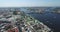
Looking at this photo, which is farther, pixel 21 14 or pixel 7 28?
pixel 21 14

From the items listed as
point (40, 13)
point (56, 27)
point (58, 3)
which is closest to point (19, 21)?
point (40, 13)

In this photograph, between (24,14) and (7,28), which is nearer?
(7,28)

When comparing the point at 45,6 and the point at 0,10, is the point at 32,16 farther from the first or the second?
the point at 0,10

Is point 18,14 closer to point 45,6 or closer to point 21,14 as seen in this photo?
point 21,14

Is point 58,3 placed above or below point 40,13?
above

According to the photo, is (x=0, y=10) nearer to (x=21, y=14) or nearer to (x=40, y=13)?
(x=21, y=14)

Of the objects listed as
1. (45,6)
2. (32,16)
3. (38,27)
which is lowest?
(38,27)

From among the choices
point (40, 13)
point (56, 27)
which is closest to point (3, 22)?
point (40, 13)

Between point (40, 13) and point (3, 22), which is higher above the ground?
point (40, 13)

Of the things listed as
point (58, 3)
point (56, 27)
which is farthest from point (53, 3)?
point (56, 27)
